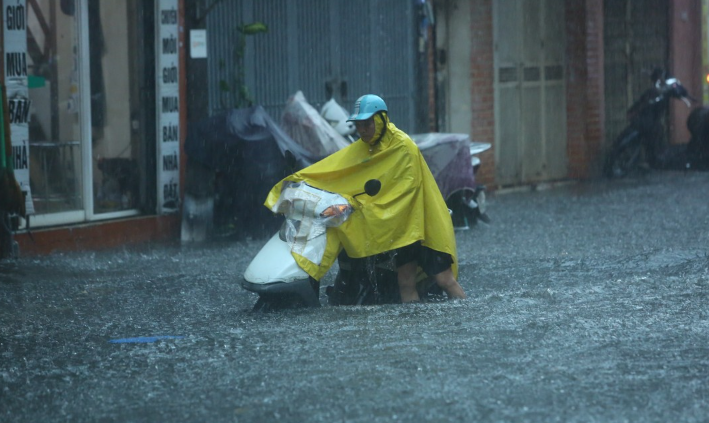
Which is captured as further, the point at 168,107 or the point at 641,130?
the point at 641,130

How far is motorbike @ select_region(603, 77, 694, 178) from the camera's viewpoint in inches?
656

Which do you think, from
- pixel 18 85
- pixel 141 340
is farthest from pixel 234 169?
pixel 141 340

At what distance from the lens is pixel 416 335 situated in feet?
20.2

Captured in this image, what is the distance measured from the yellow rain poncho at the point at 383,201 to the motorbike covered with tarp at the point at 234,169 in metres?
3.08

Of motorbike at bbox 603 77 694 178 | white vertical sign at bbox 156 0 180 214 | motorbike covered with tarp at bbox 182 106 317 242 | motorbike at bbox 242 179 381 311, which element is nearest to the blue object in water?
motorbike at bbox 242 179 381 311

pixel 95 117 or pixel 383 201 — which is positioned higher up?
pixel 95 117

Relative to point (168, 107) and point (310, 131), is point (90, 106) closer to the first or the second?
point (168, 107)

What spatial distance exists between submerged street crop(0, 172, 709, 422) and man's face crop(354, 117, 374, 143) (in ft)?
3.38

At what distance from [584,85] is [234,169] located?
7.65m

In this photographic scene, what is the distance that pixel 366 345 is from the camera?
5977 millimetres

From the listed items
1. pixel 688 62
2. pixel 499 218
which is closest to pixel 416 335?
pixel 499 218

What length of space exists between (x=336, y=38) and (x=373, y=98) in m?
6.02

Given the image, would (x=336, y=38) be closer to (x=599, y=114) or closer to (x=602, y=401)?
(x=599, y=114)

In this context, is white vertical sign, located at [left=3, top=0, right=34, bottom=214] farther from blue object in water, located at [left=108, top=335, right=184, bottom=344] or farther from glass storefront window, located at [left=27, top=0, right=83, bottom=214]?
blue object in water, located at [left=108, top=335, right=184, bottom=344]
